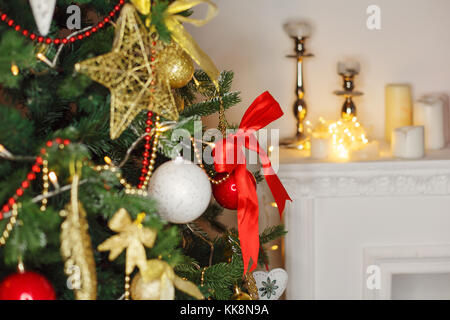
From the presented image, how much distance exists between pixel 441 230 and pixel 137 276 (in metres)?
0.93

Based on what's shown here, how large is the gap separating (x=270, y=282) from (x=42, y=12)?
31.1 inches

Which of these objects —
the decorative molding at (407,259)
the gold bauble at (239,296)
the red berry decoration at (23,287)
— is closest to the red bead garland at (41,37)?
the red berry decoration at (23,287)

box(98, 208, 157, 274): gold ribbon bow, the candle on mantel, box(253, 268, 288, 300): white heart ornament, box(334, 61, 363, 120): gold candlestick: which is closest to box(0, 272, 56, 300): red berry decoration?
box(98, 208, 157, 274): gold ribbon bow

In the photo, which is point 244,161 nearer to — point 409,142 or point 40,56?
point 40,56

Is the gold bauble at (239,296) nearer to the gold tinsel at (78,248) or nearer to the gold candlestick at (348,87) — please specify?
the gold tinsel at (78,248)

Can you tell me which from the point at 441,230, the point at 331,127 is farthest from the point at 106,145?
the point at 441,230

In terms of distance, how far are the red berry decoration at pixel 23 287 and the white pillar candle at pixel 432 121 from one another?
1167 millimetres

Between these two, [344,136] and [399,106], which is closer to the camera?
[344,136]

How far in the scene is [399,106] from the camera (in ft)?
5.14

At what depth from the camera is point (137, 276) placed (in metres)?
0.82

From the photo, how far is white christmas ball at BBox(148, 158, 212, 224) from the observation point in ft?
2.80

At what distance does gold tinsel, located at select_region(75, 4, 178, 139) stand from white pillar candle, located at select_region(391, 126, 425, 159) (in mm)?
760

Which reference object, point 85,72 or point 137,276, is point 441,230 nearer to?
point 137,276

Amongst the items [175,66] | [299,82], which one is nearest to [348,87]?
[299,82]
